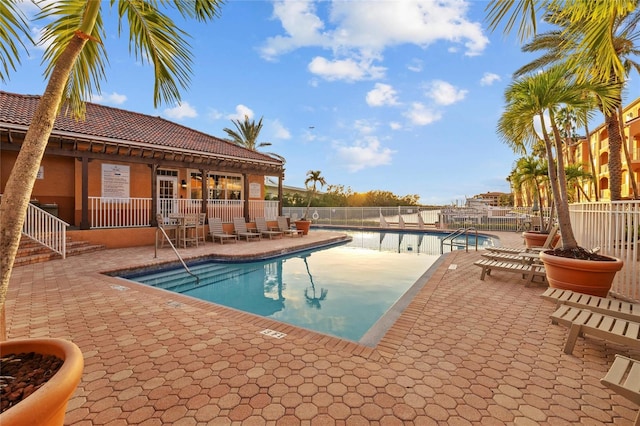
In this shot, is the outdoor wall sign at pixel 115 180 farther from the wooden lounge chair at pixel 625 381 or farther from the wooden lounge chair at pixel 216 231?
the wooden lounge chair at pixel 625 381

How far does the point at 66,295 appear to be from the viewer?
5090mm

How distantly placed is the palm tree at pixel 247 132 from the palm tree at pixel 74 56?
2889cm

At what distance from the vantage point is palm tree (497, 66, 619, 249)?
5227 millimetres

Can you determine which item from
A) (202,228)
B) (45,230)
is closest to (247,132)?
(202,228)

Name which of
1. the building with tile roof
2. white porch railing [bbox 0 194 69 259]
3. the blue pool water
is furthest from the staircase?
the blue pool water

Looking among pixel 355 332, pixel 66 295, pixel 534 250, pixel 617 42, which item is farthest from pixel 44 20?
pixel 617 42

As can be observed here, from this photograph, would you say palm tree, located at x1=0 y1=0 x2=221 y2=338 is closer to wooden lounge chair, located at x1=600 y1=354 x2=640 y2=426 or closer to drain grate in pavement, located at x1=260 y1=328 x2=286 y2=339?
drain grate in pavement, located at x1=260 y1=328 x2=286 y2=339

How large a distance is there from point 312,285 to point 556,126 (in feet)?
20.0

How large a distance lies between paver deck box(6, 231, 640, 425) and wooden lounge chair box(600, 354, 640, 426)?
354 mm

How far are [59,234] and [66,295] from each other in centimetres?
493

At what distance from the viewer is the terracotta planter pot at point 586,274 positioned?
435 cm

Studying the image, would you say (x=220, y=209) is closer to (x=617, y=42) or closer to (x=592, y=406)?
(x=592, y=406)

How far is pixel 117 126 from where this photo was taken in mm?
12328

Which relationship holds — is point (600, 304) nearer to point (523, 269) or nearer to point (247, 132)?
point (523, 269)
